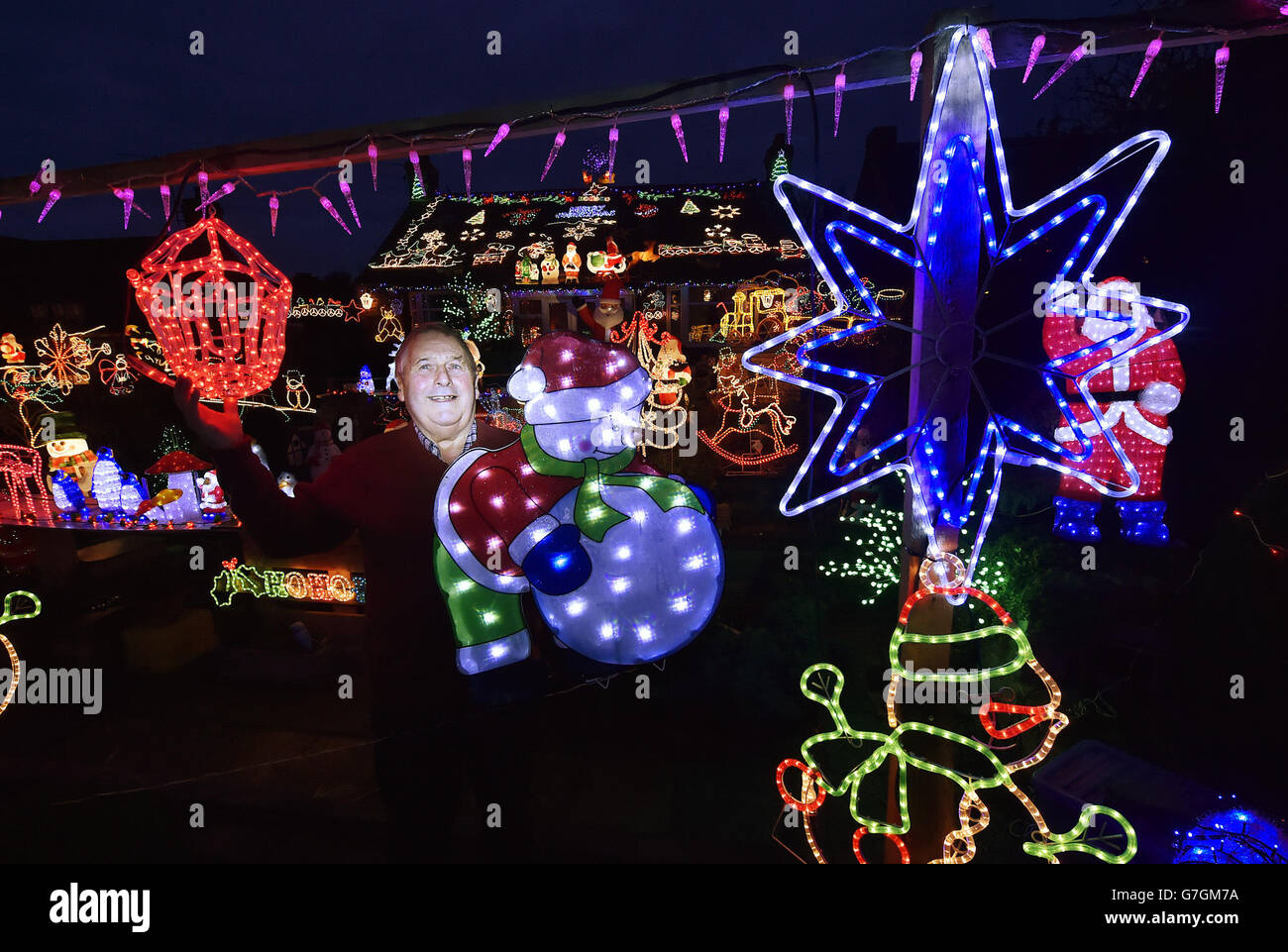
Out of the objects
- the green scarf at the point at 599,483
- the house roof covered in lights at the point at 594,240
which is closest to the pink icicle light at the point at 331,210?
the green scarf at the point at 599,483

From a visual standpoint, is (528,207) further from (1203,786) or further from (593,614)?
(1203,786)

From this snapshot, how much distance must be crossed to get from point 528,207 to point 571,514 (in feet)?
41.6

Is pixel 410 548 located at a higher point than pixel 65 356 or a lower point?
lower

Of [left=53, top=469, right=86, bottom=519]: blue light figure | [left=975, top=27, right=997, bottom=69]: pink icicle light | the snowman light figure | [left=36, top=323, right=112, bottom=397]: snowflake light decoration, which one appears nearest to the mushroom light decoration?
[left=53, top=469, right=86, bottom=519]: blue light figure

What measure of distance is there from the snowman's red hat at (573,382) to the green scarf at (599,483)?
0.47 feet

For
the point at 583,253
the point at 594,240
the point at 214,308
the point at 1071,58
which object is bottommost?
the point at 214,308

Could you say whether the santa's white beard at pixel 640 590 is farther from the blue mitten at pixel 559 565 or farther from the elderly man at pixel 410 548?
the elderly man at pixel 410 548

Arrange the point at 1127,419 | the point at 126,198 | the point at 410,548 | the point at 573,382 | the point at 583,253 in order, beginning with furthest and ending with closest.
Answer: the point at 583,253 < the point at 1127,419 < the point at 126,198 < the point at 410,548 < the point at 573,382

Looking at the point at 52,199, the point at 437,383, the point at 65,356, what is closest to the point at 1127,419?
the point at 437,383

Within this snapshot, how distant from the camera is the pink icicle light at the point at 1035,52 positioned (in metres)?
2.41

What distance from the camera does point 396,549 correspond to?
9.47 feet

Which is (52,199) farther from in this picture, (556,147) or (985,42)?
(985,42)

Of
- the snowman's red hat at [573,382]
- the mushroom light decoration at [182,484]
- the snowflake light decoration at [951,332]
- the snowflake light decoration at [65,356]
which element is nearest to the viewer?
the snowflake light decoration at [951,332]

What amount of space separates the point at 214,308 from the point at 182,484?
15.4ft
